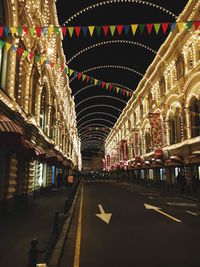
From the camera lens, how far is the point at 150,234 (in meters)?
9.27

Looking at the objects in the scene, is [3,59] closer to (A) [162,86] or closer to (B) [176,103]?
(B) [176,103]

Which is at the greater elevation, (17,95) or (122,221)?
(17,95)

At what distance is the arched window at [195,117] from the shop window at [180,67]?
157 inches

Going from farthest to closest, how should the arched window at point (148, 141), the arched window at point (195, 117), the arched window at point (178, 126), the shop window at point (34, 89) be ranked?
the arched window at point (148, 141) < the arched window at point (178, 126) < the arched window at point (195, 117) < the shop window at point (34, 89)

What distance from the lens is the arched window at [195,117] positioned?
1033 inches

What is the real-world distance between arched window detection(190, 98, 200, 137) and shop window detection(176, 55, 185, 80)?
13.1ft

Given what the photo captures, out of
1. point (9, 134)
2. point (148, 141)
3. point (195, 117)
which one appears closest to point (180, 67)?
point (195, 117)

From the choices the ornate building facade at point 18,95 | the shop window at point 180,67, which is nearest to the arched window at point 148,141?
the shop window at point 180,67

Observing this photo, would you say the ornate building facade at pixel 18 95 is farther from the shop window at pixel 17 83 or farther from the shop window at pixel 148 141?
the shop window at pixel 148 141

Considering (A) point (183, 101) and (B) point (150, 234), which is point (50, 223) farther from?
(A) point (183, 101)

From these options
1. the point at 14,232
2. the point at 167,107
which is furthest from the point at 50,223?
the point at 167,107

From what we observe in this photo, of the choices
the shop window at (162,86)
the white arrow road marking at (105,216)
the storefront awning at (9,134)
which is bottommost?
the white arrow road marking at (105,216)

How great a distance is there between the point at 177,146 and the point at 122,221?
68.7ft

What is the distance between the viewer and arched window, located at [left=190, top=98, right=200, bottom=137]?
86.1 ft
